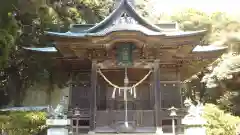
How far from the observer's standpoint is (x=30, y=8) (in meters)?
18.0

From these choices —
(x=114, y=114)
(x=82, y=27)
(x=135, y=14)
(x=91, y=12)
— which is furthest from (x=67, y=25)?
(x=114, y=114)

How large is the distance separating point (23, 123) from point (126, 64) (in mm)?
5907

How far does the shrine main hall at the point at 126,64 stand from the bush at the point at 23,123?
6.71ft

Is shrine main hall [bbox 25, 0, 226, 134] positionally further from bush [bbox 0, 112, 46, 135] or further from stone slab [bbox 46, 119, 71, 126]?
bush [bbox 0, 112, 46, 135]

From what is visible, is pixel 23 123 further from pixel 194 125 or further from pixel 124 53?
pixel 194 125

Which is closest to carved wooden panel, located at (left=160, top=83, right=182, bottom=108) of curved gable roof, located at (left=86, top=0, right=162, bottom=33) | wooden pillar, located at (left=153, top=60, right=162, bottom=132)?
wooden pillar, located at (left=153, top=60, right=162, bottom=132)

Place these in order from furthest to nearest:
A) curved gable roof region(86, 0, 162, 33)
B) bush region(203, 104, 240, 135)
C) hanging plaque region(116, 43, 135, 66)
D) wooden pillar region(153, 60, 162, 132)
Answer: bush region(203, 104, 240, 135) → curved gable roof region(86, 0, 162, 33) → hanging plaque region(116, 43, 135, 66) → wooden pillar region(153, 60, 162, 132)

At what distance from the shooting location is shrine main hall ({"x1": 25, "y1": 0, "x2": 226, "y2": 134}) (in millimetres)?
10656

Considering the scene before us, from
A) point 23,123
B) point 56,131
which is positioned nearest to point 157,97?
point 56,131

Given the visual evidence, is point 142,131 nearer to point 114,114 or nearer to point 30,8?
point 114,114

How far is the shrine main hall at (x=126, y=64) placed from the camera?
10656mm

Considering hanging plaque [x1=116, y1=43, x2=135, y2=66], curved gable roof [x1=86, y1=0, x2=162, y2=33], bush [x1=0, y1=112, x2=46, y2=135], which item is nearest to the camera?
hanging plaque [x1=116, y1=43, x2=135, y2=66]

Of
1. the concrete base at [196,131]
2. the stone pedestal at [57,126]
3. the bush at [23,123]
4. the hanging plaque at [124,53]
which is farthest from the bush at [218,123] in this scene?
the bush at [23,123]

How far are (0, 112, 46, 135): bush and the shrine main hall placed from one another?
205cm
